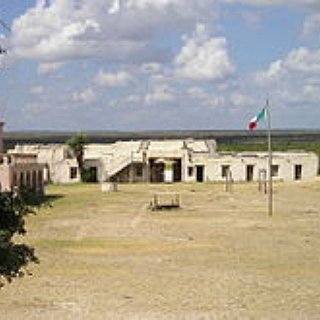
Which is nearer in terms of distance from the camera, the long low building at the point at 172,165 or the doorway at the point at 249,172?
the long low building at the point at 172,165

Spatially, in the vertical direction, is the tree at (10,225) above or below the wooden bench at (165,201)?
above

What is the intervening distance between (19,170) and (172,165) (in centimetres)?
2010

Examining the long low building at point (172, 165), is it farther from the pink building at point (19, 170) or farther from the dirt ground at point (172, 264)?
the dirt ground at point (172, 264)

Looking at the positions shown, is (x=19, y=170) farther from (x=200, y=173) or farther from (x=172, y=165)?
(x=200, y=173)

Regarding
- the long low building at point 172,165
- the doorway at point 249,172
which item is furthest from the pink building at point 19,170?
the doorway at point 249,172

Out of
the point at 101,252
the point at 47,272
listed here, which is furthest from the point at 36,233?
the point at 47,272

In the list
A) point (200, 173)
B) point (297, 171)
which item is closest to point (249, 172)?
point (200, 173)

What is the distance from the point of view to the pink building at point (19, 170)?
1879 inches

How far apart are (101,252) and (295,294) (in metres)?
9.59

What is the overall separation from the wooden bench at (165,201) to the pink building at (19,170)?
6.34 m

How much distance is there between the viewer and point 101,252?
97.5 feet

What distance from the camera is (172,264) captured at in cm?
2678

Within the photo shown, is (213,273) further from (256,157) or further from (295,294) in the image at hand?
(256,157)

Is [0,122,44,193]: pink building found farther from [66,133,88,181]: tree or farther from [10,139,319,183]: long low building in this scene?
[10,139,319,183]: long low building
